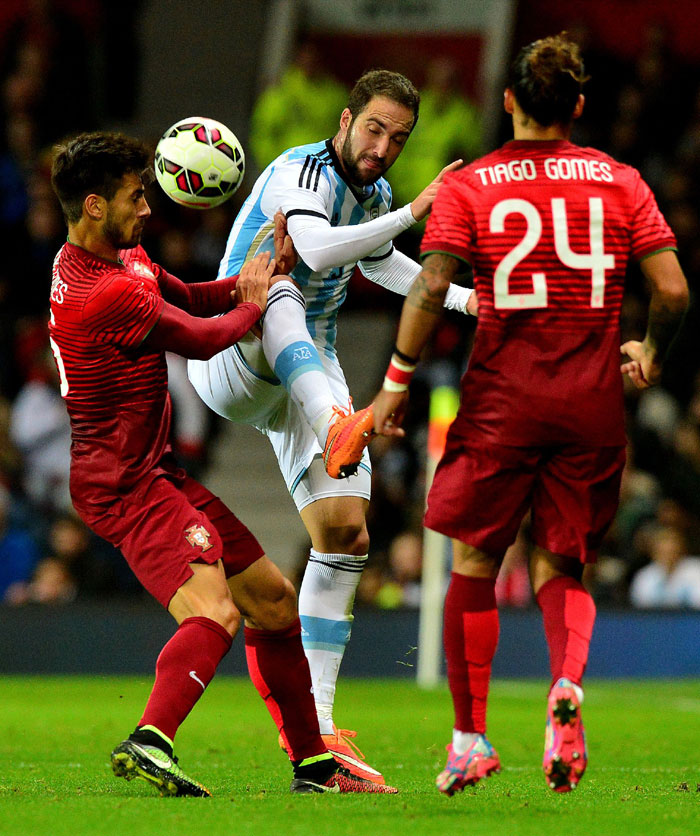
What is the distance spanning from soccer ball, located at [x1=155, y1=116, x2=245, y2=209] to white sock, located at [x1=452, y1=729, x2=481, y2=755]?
242cm

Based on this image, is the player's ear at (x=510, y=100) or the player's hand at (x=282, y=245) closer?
the player's ear at (x=510, y=100)

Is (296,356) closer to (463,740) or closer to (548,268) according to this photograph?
(548,268)

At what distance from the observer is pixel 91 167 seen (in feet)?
16.9

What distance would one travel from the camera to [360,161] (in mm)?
5930

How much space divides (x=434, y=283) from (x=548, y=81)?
2.41 feet

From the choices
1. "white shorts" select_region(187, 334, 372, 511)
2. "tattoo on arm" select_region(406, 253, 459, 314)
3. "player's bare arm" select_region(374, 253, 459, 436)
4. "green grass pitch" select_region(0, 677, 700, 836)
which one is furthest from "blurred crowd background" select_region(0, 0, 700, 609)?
"tattoo on arm" select_region(406, 253, 459, 314)

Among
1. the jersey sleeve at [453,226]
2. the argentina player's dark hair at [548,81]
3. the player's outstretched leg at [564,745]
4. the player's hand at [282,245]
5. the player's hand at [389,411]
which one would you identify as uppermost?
the argentina player's dark hair at [548,81]

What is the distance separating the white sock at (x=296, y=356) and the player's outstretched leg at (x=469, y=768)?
53.5 inches

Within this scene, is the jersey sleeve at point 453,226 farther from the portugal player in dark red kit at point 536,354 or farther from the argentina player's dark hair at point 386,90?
the argentina player's dark hair at point 386,90

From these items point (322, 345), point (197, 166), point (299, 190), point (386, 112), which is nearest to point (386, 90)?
point (386, 112)

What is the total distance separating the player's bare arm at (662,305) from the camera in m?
4.78

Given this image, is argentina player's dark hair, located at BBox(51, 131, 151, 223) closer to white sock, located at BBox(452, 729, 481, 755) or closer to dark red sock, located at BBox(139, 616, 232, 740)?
dark red sock, located at BBox(139, 616, 232, 740)

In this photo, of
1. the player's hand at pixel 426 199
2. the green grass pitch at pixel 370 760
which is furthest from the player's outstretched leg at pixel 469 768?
the player's hand at pixel 426 199

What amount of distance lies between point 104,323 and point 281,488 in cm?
1065
